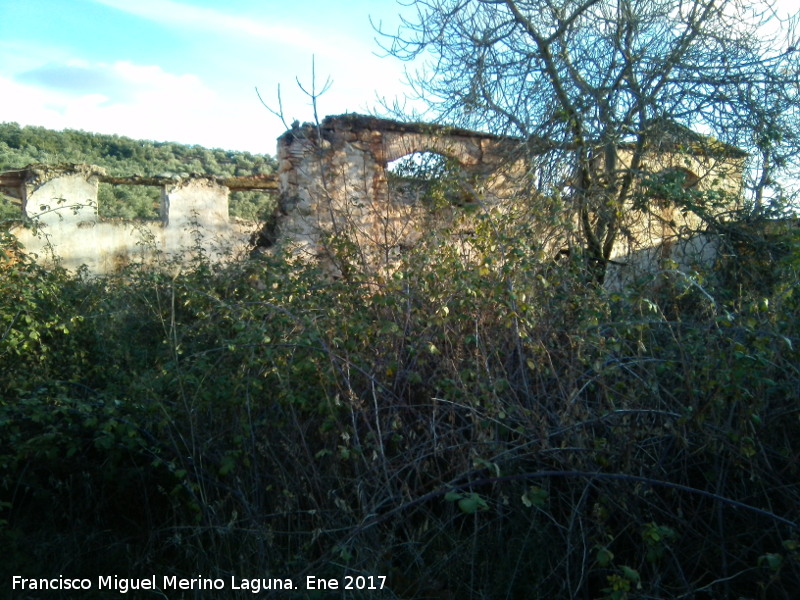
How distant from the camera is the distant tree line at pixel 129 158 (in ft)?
64.0

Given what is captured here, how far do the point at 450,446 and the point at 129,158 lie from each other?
23064 mm

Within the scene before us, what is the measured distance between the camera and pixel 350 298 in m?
4.57

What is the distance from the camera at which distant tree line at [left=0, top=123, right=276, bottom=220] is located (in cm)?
1950

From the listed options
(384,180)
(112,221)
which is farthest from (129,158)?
(384,180)

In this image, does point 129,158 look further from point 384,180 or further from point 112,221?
point 384,180

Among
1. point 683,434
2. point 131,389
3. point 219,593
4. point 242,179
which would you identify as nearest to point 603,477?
point 683,434

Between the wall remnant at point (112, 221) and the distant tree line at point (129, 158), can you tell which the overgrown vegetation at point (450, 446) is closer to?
the wall remnant at point (112, 221)

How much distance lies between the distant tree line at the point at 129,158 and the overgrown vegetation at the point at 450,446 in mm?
14379

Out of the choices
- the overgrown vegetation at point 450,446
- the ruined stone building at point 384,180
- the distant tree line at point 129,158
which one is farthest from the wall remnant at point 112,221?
the overgrown vegetation at point 450,446

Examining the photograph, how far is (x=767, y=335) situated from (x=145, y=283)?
551cm

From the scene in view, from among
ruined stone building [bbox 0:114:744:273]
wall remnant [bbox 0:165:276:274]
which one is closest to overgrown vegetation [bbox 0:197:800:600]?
ruined stone building [bbox 0:114:744:273]

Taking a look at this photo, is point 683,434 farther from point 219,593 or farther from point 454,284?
point 219,593

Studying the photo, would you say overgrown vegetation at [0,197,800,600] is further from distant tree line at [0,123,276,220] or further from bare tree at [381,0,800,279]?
distant tree line at [0,123,276,220]

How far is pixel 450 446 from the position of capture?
11.1ft
